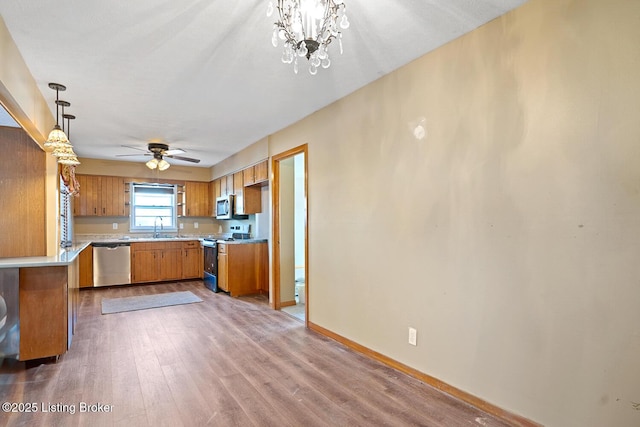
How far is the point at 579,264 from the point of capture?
1.78m

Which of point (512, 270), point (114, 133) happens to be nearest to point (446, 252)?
point (512, 270)

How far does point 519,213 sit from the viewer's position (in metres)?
2.02

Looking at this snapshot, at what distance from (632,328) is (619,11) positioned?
4.92 ft

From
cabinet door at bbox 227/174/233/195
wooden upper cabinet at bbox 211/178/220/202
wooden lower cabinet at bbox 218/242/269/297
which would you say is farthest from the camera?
wooden upper cabinet at bbox 211/178/220/202

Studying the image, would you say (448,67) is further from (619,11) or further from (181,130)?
(181,130)

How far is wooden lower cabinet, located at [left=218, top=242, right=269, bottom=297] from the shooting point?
5.45 meters

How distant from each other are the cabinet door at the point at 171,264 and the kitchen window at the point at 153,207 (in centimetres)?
89

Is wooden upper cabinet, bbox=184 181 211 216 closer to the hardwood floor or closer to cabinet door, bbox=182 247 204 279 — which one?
cabinet door, bbox=182 247 204 279

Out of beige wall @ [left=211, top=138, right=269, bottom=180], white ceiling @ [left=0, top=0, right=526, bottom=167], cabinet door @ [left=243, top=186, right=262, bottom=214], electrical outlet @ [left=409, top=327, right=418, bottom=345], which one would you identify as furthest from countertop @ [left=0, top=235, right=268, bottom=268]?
electrical outlet @ [left=409, top=327, right=418, bottom=345]

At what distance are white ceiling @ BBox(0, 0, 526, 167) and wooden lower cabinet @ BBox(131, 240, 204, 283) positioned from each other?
3015 millimetres

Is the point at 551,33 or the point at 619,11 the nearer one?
the point at 619,11

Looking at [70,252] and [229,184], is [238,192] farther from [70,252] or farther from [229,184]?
[70,252]

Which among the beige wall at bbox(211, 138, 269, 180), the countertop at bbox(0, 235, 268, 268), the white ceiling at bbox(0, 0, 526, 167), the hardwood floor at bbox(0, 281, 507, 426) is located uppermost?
the white ceiling at bbox(0, 0, 526, 167)

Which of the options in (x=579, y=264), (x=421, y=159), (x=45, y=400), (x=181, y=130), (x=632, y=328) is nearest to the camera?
(x=632, y=328)
